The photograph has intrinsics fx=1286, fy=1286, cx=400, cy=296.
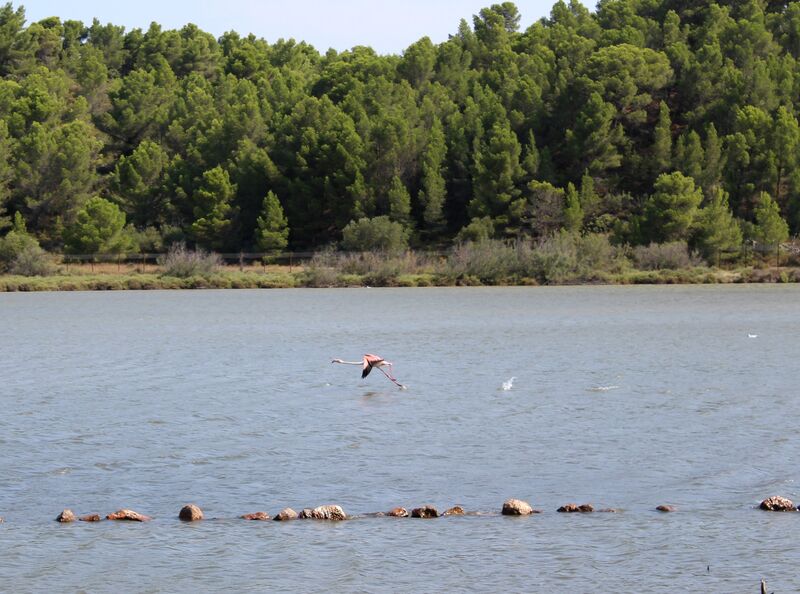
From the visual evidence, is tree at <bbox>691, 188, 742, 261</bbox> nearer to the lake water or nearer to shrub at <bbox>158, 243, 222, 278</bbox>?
shrub at <bbox>158, 243, 222, 278</bbox>

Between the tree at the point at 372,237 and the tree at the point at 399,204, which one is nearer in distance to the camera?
the tree at the point at 372,237

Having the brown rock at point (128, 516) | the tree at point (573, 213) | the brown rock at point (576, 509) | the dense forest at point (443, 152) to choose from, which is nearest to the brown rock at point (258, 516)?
the brown rock at point (128, 516)

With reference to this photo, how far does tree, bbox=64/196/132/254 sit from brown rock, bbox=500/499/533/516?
242 feet

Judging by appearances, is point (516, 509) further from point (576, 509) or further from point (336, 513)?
point (336, 513)

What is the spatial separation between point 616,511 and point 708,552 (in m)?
1.96

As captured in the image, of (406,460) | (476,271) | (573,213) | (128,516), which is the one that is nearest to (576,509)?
(406,460)

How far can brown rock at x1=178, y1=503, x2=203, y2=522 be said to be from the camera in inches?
584

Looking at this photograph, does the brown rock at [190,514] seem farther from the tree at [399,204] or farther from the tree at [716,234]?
the tree at [399,204]

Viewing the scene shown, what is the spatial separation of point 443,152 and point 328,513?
268 feet

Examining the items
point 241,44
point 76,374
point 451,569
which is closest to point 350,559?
point 451,569

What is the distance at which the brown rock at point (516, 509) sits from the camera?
14.8 meters

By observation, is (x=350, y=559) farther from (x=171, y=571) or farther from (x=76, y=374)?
(x=76, y=374)

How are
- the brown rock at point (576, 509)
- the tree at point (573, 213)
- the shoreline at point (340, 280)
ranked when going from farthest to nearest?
the tree at point (573, 213), the shoreline at point (340, 280), the brown rock at point (576, 509)

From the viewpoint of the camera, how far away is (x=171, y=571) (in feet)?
42.1
